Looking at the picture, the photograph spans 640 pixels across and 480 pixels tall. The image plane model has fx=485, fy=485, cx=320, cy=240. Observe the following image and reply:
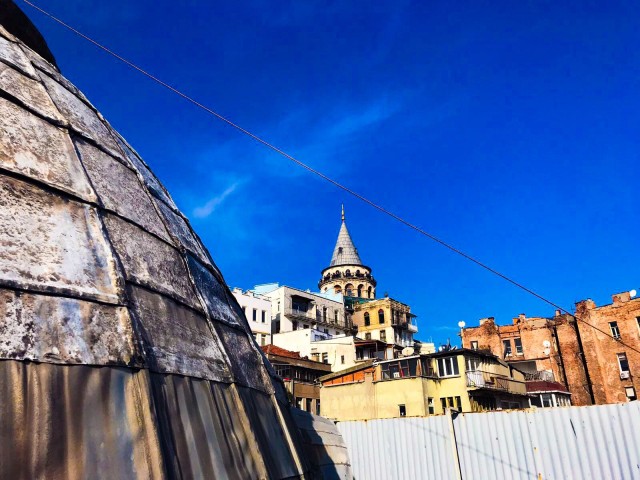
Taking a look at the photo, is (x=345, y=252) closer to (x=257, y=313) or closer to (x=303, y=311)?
(x=303, y=311)

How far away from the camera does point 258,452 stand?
4465mm

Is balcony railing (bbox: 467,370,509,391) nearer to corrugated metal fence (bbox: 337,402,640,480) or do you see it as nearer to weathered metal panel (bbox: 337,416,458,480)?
weathered metal panel (bbox: 337,416,458,480)

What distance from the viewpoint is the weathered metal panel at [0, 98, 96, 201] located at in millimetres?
4148

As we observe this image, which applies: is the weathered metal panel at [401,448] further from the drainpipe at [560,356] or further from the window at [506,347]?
the window at [506,347]

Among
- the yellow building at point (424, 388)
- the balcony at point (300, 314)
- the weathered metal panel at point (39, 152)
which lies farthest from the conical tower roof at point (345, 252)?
the weathered metal panel at point (39, 152)

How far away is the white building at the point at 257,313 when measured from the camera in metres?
59.8

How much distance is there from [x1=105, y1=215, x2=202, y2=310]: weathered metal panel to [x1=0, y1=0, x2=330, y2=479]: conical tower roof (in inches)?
0.8

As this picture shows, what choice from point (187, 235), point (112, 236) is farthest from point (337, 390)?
point (112, 236)

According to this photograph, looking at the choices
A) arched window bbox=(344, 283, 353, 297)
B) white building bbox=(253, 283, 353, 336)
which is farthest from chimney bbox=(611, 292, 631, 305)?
arched window bbox=(344, 283, 353, 297)

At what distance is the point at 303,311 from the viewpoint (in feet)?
230

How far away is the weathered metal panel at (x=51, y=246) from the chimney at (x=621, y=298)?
52.9 m

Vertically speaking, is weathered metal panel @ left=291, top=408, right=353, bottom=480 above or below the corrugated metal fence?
above

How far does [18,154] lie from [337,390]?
117 feet

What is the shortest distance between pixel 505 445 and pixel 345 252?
9281 cm
